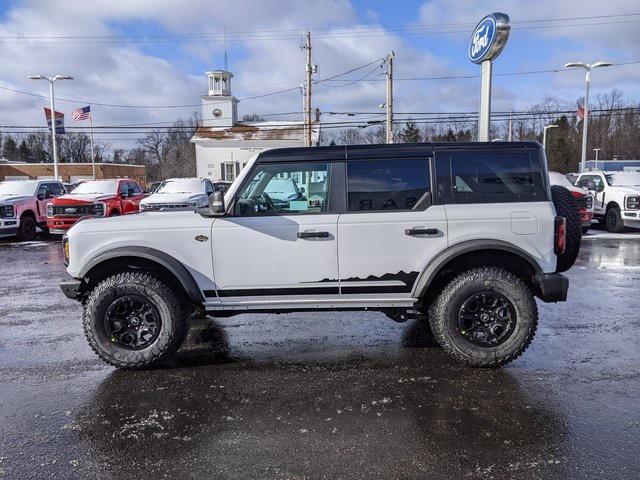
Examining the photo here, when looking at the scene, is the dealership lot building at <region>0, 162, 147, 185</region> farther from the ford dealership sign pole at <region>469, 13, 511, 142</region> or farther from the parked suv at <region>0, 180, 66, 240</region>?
the ford dealership sign pole at <region>469, 13, 511, 142</region>

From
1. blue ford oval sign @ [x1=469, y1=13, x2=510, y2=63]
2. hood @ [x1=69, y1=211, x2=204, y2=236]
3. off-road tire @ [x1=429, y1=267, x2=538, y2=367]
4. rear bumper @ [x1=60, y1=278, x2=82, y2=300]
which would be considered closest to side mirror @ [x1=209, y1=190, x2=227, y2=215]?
hood @ [x1=69, y1=211, x2=204, y2=236]

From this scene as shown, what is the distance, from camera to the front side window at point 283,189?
187 inches

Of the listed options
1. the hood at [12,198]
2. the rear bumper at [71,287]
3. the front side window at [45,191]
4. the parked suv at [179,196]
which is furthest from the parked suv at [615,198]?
the hood at [12,198]

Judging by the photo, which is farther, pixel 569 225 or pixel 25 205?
pixel 25 205

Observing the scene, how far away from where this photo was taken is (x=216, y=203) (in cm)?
461

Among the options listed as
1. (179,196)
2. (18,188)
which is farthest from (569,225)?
(18,188)

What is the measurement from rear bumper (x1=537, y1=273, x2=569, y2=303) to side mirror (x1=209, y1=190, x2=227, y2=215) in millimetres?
2868

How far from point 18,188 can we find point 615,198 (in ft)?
60.1

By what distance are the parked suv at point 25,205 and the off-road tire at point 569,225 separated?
14.8m

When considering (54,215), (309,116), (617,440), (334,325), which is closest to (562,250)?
(617,440)

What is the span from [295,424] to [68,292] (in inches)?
101

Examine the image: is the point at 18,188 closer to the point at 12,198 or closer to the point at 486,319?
the point at 12,198

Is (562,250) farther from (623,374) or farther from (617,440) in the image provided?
(617,440)

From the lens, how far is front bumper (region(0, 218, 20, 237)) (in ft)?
48.3
